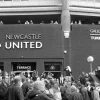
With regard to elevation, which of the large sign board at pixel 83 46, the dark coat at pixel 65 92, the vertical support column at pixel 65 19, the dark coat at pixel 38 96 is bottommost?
the dark coat at pixel 65 92

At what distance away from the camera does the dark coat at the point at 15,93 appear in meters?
11.1

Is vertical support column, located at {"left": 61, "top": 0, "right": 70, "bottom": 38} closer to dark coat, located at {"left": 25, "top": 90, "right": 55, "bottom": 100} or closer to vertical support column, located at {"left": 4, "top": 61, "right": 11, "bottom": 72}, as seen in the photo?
A: vertical support column, located at {"left": 4, "top": 61, "right": 11, "bottom": 72}

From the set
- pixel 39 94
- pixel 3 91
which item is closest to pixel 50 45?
pixel 3 91

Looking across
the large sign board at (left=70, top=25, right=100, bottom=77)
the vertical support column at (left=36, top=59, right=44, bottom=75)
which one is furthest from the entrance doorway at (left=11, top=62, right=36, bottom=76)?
the large sign board at (left=70, top=25, right=100, bottom=77)

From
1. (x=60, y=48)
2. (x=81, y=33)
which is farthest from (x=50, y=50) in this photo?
(x=81, y=33)

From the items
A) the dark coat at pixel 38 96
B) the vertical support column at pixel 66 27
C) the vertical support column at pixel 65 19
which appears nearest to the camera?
the dark coat at pixel 38 96

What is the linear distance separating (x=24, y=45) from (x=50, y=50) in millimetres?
2729

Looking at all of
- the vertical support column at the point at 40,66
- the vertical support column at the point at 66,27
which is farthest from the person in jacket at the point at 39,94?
the vertical support column at the point at 66,27

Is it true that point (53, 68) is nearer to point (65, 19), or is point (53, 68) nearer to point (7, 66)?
point (7, 66)

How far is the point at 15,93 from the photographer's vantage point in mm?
11141

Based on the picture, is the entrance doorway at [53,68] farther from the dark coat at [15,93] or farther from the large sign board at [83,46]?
the dark coat at [15,93]

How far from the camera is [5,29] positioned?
3700cm

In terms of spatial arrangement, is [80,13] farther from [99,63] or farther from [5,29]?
[5,29]

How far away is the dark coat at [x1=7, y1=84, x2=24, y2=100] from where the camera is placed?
11055mm
